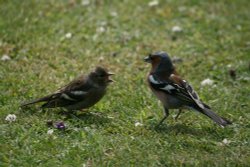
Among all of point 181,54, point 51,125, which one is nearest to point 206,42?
point 181,54

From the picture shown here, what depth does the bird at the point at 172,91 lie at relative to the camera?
7789 mm

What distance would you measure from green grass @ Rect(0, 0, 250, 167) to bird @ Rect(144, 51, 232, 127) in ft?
0.97

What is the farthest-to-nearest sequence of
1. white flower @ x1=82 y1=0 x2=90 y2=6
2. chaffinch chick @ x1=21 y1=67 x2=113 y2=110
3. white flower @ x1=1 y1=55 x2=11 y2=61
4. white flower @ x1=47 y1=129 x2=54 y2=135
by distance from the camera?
1. white flower @ x1=82 y1=0 x2=90 y2=6
2. white flower @ x1=1 y1=55 x2=11 y2=61
3. chaffinch chick @ x1=21 y1=67 x2=113 y2=110
4. white flower @ x1=47 y1=129 x2=54 y2=135

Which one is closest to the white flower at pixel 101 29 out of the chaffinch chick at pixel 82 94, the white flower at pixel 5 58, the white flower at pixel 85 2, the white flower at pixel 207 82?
the white flower at pixel 85 2

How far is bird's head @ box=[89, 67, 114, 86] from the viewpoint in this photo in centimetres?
834

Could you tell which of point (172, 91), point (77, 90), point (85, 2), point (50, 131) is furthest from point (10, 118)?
point (85, 2)

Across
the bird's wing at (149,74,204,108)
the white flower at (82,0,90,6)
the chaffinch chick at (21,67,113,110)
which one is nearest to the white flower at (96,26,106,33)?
the white flower at (82,0,90,6)

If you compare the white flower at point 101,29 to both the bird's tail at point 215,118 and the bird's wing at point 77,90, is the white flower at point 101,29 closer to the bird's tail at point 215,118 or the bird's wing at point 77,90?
the bird's wing at point 77,90

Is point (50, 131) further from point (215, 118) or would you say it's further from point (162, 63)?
point (215, 118)

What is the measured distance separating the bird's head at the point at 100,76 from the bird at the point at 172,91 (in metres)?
0.59

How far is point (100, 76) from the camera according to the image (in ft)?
27.4

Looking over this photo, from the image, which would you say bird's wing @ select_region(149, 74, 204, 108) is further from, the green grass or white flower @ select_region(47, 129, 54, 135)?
white flower @ select_region(47, 129, 54, 135)

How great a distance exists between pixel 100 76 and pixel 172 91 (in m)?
1.03

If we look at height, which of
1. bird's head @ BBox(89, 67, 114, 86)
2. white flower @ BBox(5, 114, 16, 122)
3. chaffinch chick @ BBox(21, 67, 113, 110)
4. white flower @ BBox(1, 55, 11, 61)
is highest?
white flower @ BBox(1, 55, 11, 61)
